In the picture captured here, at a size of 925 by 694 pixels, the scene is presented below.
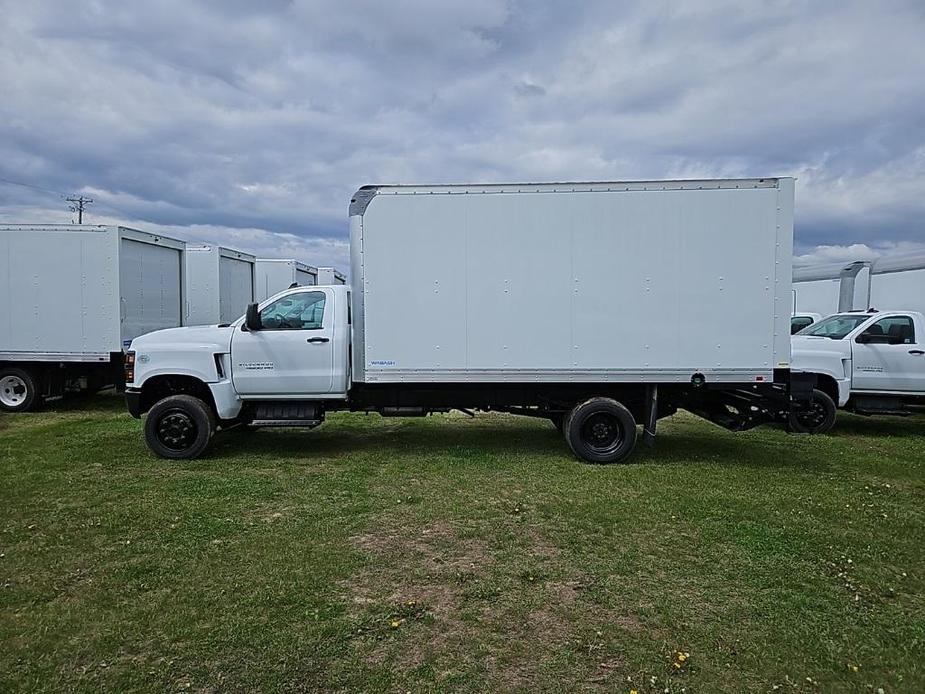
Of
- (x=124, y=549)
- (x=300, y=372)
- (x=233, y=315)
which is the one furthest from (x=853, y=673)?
(x=233, y=315)

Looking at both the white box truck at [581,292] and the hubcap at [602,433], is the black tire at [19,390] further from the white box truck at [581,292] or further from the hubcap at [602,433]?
the hubcap at [602,433]

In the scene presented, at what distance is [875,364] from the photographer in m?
10.2

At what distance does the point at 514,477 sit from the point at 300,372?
2.87 meters

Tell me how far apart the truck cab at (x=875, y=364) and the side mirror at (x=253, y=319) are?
26.1 feet

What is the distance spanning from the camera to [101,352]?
37.1ft

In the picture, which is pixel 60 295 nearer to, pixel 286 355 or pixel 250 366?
pixel 250 366

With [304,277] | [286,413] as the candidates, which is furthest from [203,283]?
[286,413]

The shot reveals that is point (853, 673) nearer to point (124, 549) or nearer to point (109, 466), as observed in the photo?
point (124, 549)

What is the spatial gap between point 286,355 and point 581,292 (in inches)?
141

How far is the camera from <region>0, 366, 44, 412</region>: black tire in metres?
11.5

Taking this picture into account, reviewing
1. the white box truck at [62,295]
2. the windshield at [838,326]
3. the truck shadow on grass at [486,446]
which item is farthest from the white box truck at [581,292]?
the white box truck at [62,295]

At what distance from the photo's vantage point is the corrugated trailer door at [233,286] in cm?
1582

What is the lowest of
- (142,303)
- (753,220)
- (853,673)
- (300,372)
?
(853,673)

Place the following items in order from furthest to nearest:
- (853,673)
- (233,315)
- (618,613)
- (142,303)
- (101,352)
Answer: (233,315), (142,303), (101,352), (618,613), (853,673)
